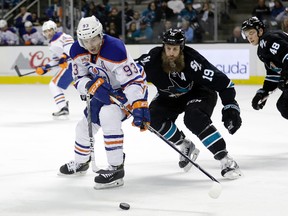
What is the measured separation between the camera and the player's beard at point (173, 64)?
14.6 feet

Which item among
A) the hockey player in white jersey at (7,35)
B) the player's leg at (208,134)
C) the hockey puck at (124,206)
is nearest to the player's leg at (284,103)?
the player's leg at (208,134)

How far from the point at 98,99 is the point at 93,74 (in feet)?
0.62

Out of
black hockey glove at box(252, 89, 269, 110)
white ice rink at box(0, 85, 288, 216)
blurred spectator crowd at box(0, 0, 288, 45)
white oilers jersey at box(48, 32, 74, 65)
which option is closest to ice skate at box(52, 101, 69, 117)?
white ice rink at box(0, 85, 288, 216)

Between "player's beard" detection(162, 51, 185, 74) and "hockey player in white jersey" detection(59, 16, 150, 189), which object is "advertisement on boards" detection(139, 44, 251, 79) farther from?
"hockey player in white jersey" detection(59, 16, 150, 189)

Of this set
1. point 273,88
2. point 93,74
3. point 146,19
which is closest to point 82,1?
point 146,19

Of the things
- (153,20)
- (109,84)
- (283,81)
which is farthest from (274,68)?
(153,20)

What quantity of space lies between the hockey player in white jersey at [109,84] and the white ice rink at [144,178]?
223mm

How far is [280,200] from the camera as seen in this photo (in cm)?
385

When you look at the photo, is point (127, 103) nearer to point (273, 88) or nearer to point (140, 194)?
point (140, 194)

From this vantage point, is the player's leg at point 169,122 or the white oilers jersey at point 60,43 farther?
the white oilers jersey at point 60,43

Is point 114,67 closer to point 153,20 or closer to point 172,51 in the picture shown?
point 172,51

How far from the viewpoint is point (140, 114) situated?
4082 millimetres

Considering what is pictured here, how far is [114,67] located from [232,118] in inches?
31.4

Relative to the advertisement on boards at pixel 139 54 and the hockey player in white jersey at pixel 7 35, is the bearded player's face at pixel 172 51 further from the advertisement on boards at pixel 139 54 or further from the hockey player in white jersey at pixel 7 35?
the hockey player in white jersey at pixel 7 35
